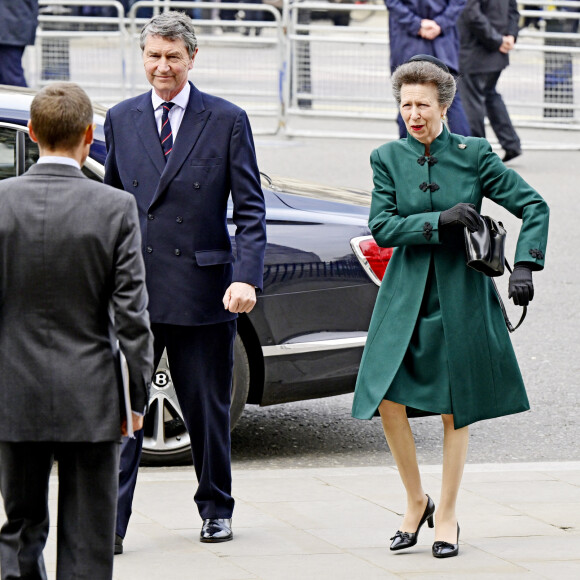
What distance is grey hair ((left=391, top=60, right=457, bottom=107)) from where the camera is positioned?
4.76m

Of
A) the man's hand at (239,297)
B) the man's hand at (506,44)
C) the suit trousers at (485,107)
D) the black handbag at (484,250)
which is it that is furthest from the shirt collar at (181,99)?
the man's hand at (506,44)

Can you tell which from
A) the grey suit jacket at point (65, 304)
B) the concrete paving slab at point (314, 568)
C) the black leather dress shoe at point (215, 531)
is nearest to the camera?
the grey suit jacket at point (65, 304)

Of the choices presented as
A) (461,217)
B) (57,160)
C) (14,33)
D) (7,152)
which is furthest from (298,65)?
(57,160)

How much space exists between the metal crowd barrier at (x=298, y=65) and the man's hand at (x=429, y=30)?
10.5 ft

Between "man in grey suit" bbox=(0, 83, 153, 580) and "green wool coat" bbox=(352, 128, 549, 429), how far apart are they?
54.8 inches

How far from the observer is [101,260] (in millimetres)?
3549

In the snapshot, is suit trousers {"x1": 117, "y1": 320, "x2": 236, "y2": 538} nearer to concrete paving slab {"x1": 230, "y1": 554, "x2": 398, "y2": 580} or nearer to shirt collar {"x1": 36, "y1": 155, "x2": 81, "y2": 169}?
concrete paving slab {"x1": 230, "y1": 554, "x2": 398, "y2": 580}

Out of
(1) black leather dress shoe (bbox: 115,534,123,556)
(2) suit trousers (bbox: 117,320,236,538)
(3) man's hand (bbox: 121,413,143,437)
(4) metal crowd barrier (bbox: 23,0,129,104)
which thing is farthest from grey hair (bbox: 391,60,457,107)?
(4) metal crowd barrier (bbox: 23,0,129,104)

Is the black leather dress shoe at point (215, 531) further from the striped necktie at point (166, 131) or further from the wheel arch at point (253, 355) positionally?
the striped necktie at point (166, 131)

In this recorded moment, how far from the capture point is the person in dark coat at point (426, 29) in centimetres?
1221

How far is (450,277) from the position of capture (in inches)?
189

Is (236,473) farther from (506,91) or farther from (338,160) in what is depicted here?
(506,91)

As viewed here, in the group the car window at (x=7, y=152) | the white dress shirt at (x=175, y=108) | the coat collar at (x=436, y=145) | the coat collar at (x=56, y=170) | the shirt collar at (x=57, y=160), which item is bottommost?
the car window at (x=7, y=152)

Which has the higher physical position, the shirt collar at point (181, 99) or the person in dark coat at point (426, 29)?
the person in dark coat at point (426, 29)
